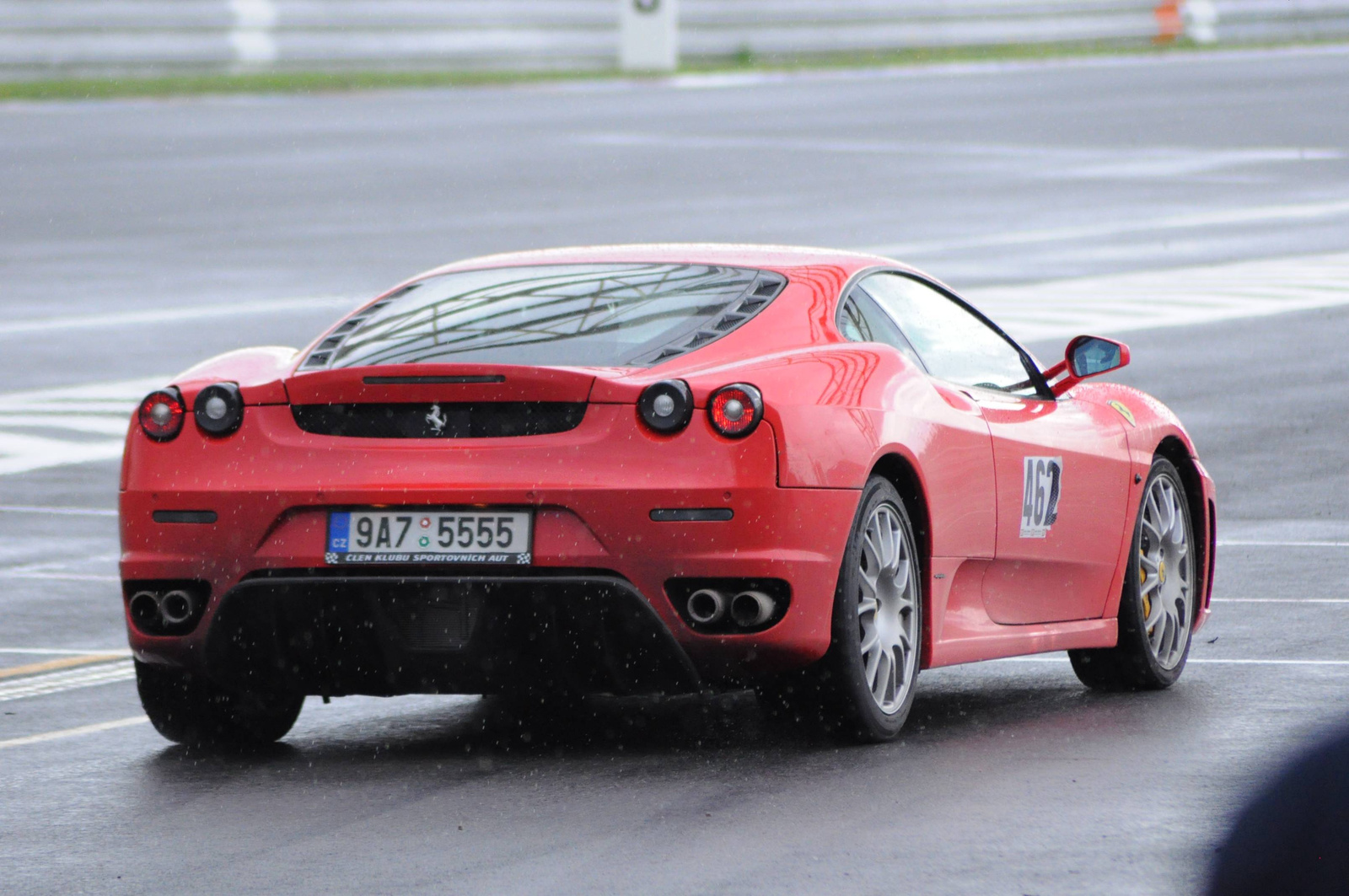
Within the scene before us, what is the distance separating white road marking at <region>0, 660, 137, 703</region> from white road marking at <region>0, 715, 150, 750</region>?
0.50 metres

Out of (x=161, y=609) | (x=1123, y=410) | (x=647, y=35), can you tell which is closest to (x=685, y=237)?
(x=1123, y=410)

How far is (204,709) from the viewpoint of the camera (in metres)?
7.29

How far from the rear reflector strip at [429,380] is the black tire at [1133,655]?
2.46m

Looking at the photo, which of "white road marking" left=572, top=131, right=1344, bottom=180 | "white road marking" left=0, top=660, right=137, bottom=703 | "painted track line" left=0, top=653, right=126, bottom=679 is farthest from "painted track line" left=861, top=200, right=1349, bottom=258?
"white road marking" left=0, top=660, right=137, bottom=703

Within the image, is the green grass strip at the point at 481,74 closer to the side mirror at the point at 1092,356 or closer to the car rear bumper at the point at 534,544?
the side mirror at the point at 1092,356

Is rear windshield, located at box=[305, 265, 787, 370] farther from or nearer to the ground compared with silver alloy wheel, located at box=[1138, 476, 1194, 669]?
farther from the ground

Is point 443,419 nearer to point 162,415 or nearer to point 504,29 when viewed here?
point 162,415

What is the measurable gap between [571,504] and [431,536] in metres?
0.36

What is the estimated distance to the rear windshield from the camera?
6992 millimetres

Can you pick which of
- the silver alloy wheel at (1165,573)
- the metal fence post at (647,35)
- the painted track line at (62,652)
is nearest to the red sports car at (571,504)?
the silver alloy wheel at (1165,573)

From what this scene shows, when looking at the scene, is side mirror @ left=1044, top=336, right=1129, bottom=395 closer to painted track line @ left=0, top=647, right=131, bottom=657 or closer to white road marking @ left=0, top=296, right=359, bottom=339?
painted track line @ left=0, top=647, right=131, bottom=657

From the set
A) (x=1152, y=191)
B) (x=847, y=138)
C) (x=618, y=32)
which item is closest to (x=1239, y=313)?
(x=1152, y=191)

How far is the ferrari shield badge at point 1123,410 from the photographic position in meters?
8.48

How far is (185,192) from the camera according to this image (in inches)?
1264
